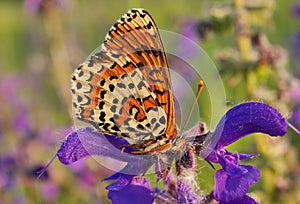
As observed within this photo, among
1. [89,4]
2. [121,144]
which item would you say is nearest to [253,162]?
[121,144]

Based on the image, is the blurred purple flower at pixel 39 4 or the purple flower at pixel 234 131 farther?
the blurred purple flower at pixel 39 4

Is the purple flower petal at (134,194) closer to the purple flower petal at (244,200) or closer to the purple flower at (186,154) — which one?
the purple flower at (186,154)

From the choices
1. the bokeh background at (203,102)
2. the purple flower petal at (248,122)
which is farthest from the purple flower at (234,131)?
the bokeh background at (203,102)

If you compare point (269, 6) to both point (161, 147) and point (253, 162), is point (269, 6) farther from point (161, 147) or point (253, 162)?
point (161, 147)

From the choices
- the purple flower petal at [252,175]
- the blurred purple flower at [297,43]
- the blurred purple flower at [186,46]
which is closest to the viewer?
the purple flower petal at [252,175]

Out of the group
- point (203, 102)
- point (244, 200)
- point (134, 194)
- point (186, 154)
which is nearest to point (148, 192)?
point (134, 194)

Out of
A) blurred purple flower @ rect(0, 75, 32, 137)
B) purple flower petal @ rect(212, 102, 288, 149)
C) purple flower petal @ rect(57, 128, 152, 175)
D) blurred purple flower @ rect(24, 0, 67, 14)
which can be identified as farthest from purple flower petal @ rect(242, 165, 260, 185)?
blurred purple flower @ rect(24, 0, 67, 14)
